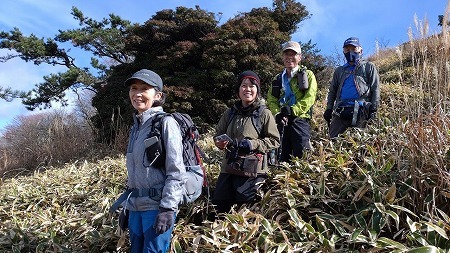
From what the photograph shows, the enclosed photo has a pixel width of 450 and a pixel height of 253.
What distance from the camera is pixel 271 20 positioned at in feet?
32.1

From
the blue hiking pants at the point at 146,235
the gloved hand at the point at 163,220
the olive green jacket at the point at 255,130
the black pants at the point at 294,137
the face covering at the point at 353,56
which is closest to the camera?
the gloved hand at the point at 163,220

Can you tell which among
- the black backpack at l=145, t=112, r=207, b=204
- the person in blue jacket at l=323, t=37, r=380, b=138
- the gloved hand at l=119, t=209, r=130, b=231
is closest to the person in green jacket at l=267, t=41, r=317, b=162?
the person in blue jacket at l=323, t=37, r=380, b=138

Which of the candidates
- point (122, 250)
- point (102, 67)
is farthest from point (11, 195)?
point (102, 67)

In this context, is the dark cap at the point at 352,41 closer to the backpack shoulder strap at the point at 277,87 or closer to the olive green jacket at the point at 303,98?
the olive green jacket at the point at 303,98

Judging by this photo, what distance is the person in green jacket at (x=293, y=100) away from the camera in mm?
3791

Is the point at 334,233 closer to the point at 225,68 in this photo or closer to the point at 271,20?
the point at 225,68

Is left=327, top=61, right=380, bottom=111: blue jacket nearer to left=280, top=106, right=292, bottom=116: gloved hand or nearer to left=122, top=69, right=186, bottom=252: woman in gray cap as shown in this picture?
left=280, top=106, right=292, bottom=116: gloved hand

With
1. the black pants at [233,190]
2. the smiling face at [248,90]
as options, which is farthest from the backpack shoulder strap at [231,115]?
the black pants at [233,190]

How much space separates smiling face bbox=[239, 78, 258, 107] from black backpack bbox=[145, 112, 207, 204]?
27.8 inches

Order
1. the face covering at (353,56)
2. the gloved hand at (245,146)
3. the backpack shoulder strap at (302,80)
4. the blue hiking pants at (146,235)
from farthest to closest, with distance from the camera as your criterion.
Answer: the face covering at (353,56), the backpack shoulder strap at (302,80), the gloved hand at (245,146), the blue hiking pants at (146,235)

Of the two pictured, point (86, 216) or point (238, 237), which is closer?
point (238, 237)

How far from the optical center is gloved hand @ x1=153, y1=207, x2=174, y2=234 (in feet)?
7.09

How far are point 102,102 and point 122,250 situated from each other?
8263 millimetres

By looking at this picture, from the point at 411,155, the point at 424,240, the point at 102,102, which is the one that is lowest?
the point at 424,240
